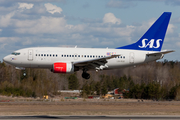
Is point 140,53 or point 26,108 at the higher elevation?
point 140,53

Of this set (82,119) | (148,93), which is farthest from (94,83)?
(82,119)

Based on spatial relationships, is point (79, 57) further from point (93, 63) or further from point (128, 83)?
point (128, 83)

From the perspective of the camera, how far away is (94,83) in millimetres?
83188

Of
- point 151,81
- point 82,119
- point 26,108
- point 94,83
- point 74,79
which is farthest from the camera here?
point 74,79

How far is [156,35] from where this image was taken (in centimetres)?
4597

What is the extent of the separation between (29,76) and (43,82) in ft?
19.4

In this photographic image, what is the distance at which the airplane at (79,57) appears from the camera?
40719 millimetres

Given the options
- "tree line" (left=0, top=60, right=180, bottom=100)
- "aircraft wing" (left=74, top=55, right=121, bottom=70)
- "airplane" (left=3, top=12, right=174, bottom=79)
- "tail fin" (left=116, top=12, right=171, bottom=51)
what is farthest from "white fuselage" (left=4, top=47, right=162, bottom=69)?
"tree line" (left=0, top=60, right=180, bottom=100)

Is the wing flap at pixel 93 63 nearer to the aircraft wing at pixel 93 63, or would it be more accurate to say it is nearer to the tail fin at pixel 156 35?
the aircraft wing at pixel 93 63

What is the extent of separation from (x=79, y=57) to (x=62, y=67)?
9.54ft

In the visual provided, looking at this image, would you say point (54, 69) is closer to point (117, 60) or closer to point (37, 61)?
point (37, 61)

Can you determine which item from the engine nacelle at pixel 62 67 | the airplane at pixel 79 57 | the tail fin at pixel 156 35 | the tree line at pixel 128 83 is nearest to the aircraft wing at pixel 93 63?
the airplane at pixel 79 57

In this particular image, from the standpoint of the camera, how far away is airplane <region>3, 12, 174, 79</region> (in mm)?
40719

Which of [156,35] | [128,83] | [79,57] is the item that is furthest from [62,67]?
[128,83]
